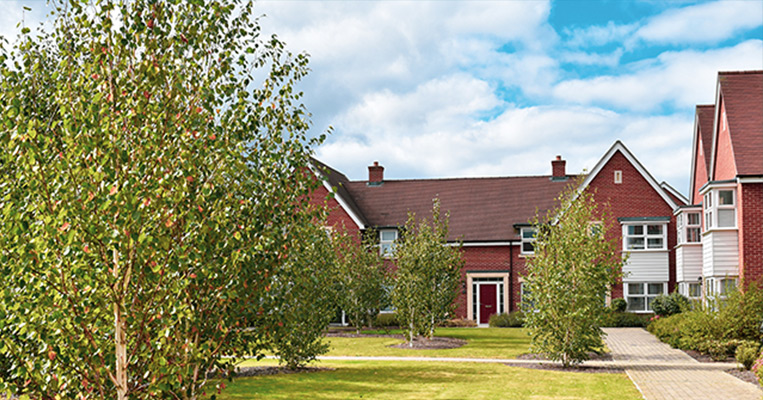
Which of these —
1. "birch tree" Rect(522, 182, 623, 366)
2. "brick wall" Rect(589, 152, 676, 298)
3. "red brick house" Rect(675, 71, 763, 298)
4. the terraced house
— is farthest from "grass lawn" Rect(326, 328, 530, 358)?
"brick wall" Rect(589, 152, 676, 298)

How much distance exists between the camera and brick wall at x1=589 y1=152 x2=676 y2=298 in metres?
39.1

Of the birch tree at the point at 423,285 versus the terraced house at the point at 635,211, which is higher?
the terraced house at the point at 635,211

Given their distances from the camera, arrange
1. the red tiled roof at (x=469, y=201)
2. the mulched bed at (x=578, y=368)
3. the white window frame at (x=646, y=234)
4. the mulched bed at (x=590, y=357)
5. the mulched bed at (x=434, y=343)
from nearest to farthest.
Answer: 1. the mulched bed at (x=578, y=368)
2. the mulched bed at (x=590, y=357)
3. the mulched bed at (x=434, y=343)
4. the white window frame at (x=646, y=234)
5. the red tiled roof at (x=469, y=201)

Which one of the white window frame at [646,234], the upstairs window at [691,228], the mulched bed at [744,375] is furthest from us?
the white window frame at [646,234]

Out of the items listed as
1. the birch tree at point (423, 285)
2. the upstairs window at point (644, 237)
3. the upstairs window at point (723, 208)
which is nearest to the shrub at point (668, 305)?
the upstairs window at point (644, 237)

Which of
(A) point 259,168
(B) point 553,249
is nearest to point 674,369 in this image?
(B) point 553,249

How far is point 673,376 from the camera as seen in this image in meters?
17.4

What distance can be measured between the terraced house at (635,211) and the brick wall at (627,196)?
53mm

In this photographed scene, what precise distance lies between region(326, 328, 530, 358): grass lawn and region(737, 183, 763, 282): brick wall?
27.0 feet

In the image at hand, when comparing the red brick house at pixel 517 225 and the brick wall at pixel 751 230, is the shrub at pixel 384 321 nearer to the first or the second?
the red brick house at pixel 517 225

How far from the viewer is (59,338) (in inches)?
250

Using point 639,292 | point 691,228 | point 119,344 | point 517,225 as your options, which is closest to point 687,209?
point 691,228

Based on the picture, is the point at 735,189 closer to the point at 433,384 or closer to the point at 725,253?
the point at 725,253

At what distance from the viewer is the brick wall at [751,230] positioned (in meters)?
26.2
